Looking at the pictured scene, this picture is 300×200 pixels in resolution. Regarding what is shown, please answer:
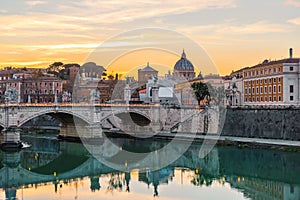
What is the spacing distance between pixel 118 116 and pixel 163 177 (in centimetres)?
2175

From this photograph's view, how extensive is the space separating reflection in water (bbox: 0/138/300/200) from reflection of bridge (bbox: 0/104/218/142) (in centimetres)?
289

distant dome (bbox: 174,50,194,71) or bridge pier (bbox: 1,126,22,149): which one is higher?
distant dome (bbox: 174,50,194,71)

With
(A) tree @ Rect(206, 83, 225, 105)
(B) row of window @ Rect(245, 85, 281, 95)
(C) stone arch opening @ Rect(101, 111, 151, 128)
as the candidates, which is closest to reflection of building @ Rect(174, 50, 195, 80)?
(A) tree @ Rect(206, 83, 225, 105)

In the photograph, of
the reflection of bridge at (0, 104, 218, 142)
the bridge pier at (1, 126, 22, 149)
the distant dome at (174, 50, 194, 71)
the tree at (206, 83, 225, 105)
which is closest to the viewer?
the bridge pier at (1, 126, 22, 149)

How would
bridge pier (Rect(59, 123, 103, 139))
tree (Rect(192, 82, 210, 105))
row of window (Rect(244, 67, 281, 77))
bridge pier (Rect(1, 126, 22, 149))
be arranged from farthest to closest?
1. tree (Rect(192, 82, 210, 105))
2. row of window (Rect(244, 67, 281, 77))
3. bridge pier (Rect(59, 123, 103, 139))
4. bridge pier (Rect(1, 126, 22, 149))

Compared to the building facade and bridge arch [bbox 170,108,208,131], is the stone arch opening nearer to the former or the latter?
bridge arch [bbox 170,108,208,131]

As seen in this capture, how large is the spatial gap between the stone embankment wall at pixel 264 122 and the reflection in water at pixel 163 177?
4.55 meters

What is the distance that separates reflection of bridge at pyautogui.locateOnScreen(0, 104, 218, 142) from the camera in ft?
121

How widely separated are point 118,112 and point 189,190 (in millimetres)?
19527

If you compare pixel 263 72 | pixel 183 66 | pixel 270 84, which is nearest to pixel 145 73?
pixel 183 66

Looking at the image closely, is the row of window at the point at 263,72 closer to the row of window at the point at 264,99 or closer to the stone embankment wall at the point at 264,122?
the row of window at the point at 264,99

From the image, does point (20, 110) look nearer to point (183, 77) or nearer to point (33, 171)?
point (33, 171)

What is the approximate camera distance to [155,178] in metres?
27.1

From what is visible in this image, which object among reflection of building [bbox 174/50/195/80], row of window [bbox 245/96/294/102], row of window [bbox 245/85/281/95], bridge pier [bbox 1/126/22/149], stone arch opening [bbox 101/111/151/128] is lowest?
bridge pier [bbox 1/126/22/149]
